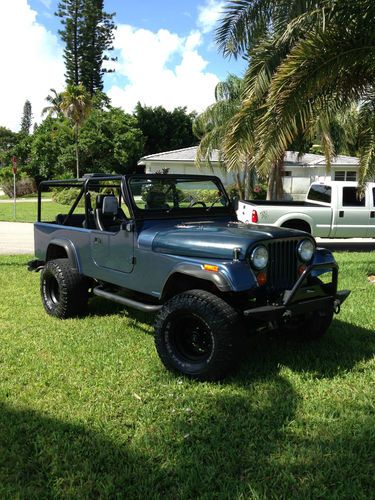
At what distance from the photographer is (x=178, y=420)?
338 cm

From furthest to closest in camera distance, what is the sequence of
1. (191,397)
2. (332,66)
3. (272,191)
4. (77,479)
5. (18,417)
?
(272,191)
(332,66)
(191,397)
(18,417)
(77,479)

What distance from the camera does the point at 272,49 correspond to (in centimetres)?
903

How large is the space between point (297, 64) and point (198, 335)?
4.49m

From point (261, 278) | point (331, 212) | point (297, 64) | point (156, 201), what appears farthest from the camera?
point (331, 212)

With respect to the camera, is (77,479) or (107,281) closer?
(77,479)

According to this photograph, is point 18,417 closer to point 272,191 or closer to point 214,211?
point 214,211

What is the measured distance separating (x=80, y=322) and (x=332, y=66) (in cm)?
489

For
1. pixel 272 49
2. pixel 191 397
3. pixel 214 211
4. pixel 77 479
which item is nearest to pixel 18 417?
pixel 77 479

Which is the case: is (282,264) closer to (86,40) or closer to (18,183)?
(18,183)

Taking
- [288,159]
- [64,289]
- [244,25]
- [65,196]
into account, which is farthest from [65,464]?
[288,159]

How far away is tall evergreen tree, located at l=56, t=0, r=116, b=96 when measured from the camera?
45.4 meters

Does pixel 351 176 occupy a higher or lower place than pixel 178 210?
higher

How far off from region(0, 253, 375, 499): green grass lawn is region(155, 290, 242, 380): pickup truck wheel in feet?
0.47

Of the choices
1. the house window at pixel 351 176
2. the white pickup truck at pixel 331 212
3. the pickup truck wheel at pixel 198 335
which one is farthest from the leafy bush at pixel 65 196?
the pickup truck wheel at pixel 198 335
